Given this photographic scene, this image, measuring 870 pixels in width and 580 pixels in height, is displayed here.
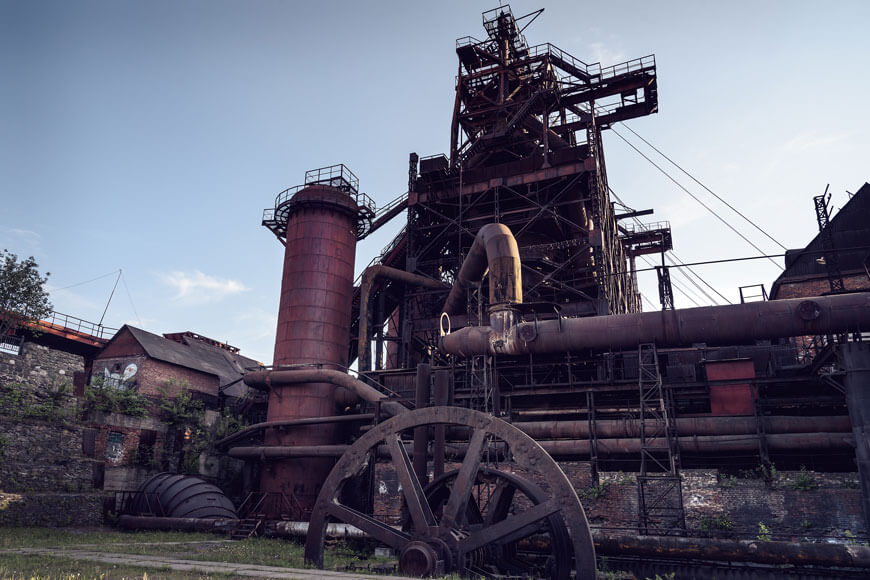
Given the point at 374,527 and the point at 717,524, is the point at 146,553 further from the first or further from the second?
the point at 717,524

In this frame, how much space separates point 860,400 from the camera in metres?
14.1

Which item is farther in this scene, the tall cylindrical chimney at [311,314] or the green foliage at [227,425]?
the green foliage at [227,425]

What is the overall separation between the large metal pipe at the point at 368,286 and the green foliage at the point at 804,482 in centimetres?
1557

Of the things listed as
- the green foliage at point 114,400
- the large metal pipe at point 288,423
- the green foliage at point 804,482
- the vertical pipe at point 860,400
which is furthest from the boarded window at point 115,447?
the vertical pipe at point 860,400

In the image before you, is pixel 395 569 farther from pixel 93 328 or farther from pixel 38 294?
pixel 93 328

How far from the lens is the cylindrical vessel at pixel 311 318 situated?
22.1 meters

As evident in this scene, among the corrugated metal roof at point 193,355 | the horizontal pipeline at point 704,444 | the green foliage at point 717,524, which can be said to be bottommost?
the green foliage at point 717,524

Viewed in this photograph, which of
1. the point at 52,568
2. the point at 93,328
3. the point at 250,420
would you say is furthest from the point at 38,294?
the point at 52,568

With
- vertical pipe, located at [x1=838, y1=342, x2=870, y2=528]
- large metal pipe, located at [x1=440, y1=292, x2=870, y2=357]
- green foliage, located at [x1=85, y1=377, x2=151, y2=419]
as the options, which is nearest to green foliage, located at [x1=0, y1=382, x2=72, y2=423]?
green foliage, located at [x1=85, y1=377, x2=151, y2=419]

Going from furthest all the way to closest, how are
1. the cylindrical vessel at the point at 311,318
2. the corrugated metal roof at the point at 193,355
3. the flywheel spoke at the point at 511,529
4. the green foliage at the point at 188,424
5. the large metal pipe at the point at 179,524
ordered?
the corrugated metal roof at the point at 193,355 < the green foliage at the point at 188,424 < the cylindrical vessel at the point at 311,318 < the large metal pipe at the point at 179,524 < the flywheel spoke at the point at 511,529

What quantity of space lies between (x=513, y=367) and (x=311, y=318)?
891 centimetres

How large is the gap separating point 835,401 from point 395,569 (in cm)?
1372

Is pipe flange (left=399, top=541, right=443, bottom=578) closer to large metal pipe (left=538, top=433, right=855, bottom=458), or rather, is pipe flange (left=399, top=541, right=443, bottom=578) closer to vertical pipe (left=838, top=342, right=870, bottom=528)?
large metal pipe (left=538, top=433, right=855, bottom=458)

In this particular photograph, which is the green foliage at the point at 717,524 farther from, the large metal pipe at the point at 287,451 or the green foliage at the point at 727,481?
the large metal pipe at the point at 287,451
